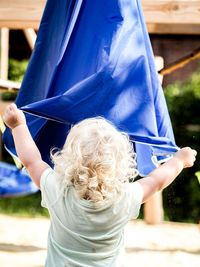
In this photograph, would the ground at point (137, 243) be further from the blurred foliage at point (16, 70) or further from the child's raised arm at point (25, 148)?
the child's raised arm at point (25, 148)

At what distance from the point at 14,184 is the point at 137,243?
109 centimetres

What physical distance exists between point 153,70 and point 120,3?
28 cm

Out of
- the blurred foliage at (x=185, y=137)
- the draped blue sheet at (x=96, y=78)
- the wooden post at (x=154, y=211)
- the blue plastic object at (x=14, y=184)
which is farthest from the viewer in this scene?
the blurred foliage at (x=185, y=137)

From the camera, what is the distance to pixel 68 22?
2393 millimetres

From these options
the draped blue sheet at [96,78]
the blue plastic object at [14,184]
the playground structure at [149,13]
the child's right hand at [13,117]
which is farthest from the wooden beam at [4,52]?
the child's right hand at [13,117]

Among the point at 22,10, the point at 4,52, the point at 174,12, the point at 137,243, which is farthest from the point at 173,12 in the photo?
the point at 4,52

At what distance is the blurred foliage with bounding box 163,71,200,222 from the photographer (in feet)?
19.9

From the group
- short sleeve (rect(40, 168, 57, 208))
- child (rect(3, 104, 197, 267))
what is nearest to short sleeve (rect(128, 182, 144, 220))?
child (rect(3, 104, 197, 267))

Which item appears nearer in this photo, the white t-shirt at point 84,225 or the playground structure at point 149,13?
the white t-shirt at point 84,225

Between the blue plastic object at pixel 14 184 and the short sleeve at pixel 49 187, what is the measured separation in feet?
10.8

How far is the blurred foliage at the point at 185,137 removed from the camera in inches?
239

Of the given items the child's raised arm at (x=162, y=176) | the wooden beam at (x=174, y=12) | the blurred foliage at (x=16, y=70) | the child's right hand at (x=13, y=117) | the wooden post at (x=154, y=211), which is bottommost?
the wooden post at (x=154, y=211)

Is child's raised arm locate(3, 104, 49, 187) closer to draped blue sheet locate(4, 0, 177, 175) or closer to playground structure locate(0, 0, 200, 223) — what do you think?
draped blue sheet locate(4, 0, 177, 175)

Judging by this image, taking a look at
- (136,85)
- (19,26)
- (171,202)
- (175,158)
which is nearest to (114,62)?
(136,85)
